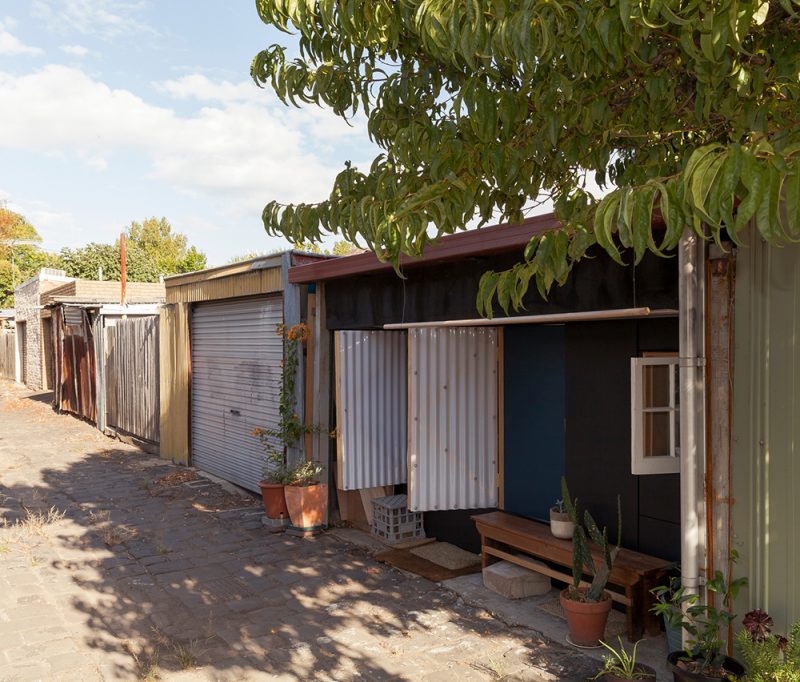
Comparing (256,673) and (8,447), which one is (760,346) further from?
(8,447)

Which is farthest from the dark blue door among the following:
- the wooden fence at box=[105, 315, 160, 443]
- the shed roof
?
the shed roof

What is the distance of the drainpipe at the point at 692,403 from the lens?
4387 mm

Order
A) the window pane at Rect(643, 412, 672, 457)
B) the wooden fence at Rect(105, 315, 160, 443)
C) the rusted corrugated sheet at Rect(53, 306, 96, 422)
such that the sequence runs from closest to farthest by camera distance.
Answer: the window pane at Rect(643, 412, 672, 457), the wooden fence at Rect(105, 315, 160, 443), the rusted corrugated sheet at Rect(53, 306, 96, 422)

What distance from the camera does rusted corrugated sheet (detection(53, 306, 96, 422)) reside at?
17781 mm

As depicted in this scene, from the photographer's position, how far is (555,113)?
12.9ft

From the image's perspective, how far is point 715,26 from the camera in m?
2.72

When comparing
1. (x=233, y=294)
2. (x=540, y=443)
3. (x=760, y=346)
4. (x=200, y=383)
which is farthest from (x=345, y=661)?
(x=200, y=383)

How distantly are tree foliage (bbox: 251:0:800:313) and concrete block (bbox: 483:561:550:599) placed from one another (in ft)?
10.4

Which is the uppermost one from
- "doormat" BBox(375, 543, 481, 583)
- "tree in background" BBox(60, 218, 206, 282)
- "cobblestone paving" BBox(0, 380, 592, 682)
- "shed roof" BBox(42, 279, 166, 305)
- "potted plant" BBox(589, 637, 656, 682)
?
"tree in background" BBox(60, 218, 206, 282)

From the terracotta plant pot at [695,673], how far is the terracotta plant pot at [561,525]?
1812mm

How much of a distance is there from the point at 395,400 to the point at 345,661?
379cm

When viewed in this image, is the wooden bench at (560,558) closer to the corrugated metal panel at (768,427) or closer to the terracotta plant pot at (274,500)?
the corrugated metal panel at (768,427)

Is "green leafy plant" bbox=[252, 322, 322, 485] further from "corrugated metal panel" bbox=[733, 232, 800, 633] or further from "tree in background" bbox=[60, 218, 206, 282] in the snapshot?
"tree in background" bbox=[60, 218, 206, 282]

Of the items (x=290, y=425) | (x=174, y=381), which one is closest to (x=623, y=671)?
(x=290, y=425)
